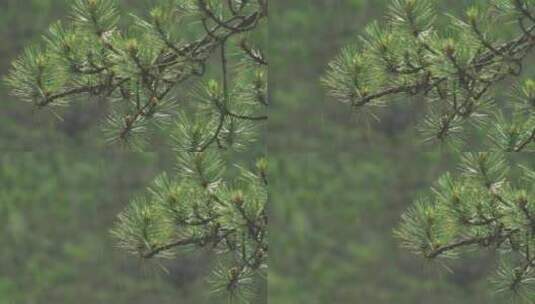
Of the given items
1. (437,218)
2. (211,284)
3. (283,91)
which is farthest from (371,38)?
(211,284)

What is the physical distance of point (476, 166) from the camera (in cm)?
273

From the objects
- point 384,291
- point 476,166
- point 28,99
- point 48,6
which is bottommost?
point 384,291

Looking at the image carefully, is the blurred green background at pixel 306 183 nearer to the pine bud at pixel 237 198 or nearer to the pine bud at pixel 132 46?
the pine bud at pixel 237 198

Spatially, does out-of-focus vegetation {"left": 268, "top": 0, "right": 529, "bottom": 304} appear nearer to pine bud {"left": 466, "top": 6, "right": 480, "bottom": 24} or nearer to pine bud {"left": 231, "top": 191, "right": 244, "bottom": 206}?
pine bud {"left": 231, "top": 191, "right": 244, "bottom": 206}

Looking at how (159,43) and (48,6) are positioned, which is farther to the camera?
(48,6)

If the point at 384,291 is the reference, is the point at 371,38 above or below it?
above

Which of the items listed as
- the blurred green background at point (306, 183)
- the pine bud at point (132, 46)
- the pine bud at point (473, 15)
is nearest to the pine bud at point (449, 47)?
the pine bud at point (473, 15)

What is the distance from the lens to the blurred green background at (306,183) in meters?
2.80

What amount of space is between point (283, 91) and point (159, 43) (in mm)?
330

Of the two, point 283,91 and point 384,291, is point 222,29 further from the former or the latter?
point 384,291

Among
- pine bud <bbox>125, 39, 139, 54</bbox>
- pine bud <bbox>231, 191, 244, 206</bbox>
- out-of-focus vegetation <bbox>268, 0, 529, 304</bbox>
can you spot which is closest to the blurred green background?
out-of-focus vegetation <bbox>268, 0, 529, 304</bbox>

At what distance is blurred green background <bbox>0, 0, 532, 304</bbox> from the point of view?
2.80 metres

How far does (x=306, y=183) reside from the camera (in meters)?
2.83

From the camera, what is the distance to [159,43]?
2.71m
